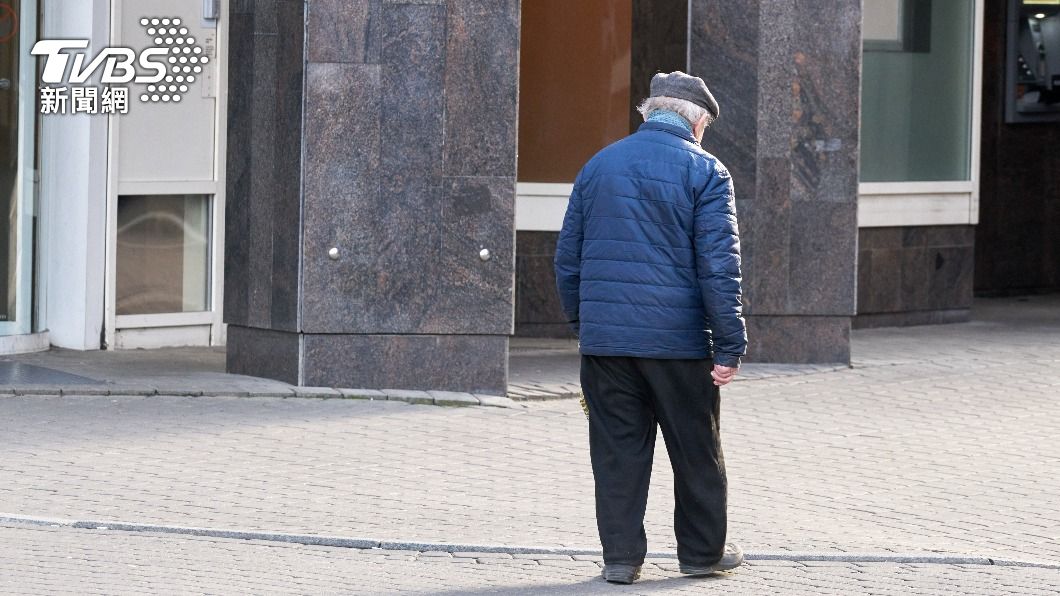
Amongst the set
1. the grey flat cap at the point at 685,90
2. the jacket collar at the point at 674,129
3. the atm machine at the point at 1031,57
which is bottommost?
the jacket collar at the point at 674,129

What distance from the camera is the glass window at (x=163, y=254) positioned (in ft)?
41.1

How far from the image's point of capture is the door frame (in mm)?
12305

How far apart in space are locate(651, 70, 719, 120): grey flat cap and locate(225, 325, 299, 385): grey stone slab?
4444 millimetres

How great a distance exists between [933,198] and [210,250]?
604cm

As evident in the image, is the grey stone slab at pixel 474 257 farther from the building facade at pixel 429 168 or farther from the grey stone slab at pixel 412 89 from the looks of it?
the grey stone slab at pixel 412 89

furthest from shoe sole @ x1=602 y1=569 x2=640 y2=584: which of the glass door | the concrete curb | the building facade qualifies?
the glass door

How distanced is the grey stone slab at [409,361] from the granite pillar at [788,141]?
224cm

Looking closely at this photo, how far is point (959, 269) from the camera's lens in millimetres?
15367

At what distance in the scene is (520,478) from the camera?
26.5 ft

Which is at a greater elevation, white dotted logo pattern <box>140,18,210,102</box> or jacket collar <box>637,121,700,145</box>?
white dotted logo pattern <box>140,18,210,102</box>

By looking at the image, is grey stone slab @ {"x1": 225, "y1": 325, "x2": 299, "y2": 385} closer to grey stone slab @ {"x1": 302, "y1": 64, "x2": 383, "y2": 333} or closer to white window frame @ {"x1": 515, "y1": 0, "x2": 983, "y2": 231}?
grey stone slab @ {"x1": 302, "y1": 64, "x2": 383, "y2": 333}

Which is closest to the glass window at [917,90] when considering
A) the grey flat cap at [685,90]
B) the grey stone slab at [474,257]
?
the grey stone slab at [474,257]

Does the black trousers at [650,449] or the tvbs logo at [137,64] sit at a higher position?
the tvbs logo at [137,64]

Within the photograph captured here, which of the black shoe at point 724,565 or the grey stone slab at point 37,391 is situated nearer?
the black shoe at point 724,565
